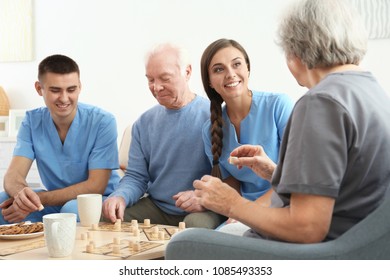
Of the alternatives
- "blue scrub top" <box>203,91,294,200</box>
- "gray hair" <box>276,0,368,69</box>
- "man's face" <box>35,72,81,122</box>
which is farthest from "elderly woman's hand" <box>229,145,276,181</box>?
"man's face" <box>35,72,81,122</box>

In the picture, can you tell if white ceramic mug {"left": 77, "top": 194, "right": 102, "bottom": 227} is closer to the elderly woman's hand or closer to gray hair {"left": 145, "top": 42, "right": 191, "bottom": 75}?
the elderly woman's hand

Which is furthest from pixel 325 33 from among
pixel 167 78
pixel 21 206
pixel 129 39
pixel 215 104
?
pixel 129 39

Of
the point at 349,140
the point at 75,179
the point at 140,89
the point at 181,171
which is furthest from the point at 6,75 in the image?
the point at 349,140

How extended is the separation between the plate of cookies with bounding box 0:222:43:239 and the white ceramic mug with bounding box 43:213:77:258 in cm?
24

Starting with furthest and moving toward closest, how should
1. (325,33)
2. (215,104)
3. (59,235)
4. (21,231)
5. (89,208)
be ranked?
(215,104) → (89,208) → (21,231) → (59,235) → (325,33)

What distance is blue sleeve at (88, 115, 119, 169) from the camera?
2.29m

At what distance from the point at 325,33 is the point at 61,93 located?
1.53 meters

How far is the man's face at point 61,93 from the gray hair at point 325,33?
4.70ft

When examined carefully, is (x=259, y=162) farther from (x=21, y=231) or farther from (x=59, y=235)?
(x=21, y=231)

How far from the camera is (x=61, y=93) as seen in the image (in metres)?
2.32

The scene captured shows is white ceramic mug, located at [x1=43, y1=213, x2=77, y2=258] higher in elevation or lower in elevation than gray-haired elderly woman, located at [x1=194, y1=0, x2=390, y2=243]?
lower

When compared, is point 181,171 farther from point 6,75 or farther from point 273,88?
point 6,75

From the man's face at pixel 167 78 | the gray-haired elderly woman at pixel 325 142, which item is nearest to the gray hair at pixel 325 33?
the gray-haired elderly woman at pixel 325 142
